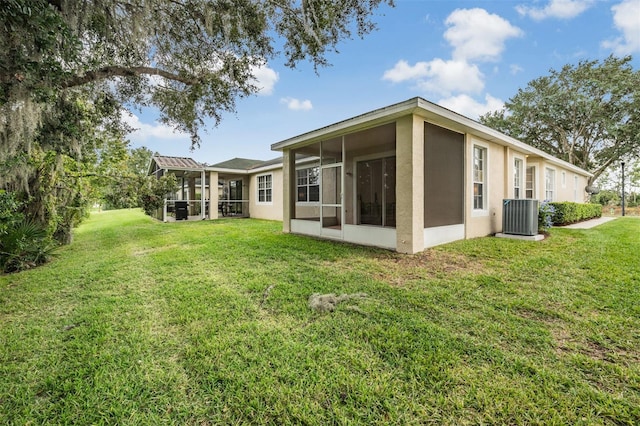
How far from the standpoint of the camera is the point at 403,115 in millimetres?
5797

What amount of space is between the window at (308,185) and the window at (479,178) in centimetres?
485

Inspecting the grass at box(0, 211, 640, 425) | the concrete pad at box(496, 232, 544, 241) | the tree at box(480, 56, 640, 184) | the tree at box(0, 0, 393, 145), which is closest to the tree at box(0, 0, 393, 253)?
the tree at box(0, 0, 393, 145)

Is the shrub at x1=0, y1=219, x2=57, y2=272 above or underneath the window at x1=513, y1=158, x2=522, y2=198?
underneath

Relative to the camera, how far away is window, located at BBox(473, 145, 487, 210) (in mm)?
7718

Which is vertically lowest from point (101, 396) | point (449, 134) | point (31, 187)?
point (101, 396)

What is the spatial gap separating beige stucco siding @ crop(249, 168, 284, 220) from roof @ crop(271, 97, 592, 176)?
521cm

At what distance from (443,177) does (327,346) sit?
550cm

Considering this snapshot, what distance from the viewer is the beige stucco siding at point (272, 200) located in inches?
548

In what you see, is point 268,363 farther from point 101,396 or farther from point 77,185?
point 77,185

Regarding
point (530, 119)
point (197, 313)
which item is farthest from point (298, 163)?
point (530, 119)

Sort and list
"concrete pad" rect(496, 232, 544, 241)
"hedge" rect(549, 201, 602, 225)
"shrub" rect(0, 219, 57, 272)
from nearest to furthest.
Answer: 1. "shrub" rect(0, 219, 57, 272)
2. "concrete pad" rect(496, 232, 544, 241)
3. "hedge" rect(549, 201, 602, 225)

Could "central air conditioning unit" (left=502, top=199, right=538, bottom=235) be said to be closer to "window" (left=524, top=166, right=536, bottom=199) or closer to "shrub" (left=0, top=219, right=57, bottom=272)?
"window" (left=524, top=166, right=536, bottom=199)

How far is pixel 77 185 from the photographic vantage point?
7.36 meters

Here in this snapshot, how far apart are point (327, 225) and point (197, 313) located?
580 cm
